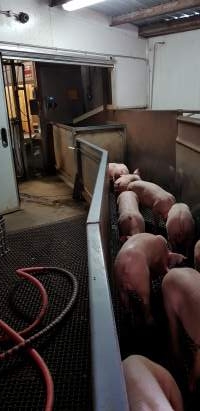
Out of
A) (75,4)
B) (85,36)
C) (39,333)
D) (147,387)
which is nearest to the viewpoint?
(147,387)

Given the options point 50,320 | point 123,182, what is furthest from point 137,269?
point 123,182

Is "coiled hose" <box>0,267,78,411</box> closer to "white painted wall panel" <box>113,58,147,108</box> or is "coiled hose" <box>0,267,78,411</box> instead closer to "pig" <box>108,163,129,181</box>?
"pig" <box>108,163,129,181</box>

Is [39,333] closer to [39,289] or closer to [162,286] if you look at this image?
[39,289]

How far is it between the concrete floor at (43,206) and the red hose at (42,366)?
6.24 feet

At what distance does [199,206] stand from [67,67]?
506cm

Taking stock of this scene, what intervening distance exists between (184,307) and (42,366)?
0.74m

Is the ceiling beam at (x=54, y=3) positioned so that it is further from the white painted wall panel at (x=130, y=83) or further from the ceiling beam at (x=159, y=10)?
the white painted wall panel at (x=130, y=83)

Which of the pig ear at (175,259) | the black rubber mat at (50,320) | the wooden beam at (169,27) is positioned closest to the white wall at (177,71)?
the wooden beam at (169,27)

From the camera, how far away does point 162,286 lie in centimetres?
162

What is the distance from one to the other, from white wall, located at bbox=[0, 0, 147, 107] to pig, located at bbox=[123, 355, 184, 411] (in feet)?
13.7

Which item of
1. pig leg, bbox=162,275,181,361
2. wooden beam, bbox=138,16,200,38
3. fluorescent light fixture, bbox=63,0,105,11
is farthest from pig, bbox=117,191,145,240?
wooden beam, bbox=138,16,200,38

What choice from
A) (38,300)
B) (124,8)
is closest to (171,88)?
(124,8)

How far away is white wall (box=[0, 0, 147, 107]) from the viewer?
416cm

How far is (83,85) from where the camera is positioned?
6.84 meters
